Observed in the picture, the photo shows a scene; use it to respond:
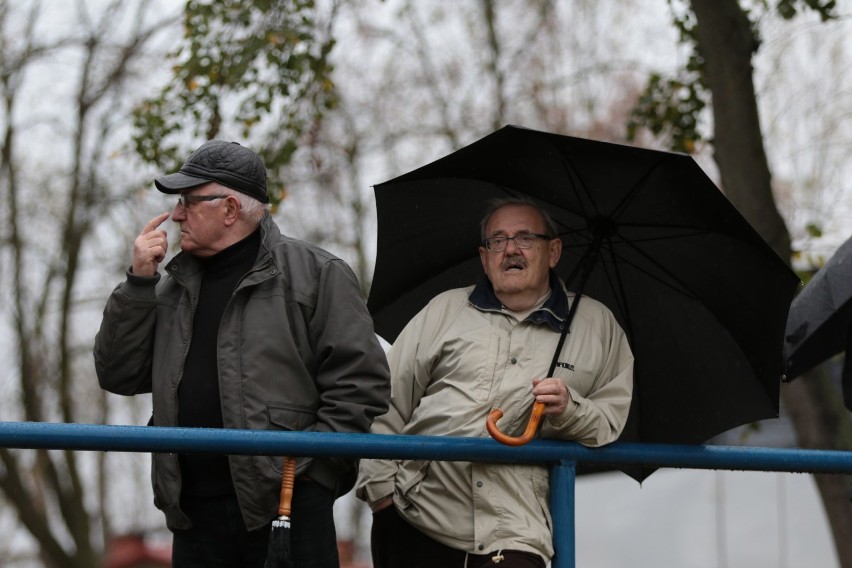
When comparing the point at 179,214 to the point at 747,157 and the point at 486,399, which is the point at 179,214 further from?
the point at 747,157

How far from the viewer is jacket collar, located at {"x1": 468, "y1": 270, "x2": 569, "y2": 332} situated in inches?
152

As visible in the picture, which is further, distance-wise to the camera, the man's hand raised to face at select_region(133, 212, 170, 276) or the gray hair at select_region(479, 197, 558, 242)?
the gray hair at select_region(479, 197, 558, 242)

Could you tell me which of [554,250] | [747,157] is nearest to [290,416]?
[554,250]

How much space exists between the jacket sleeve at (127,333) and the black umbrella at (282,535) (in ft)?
1.88

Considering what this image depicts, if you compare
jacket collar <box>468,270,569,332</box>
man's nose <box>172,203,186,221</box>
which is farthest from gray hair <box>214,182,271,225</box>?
jacket collar <box>468,270,569,332</box>

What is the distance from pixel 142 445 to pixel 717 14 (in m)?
4.38

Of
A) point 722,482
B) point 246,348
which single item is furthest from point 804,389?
point 722,482

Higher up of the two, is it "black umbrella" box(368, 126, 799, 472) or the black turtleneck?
"black umbrella" box(368, 126, 799, 472)

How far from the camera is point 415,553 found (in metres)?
3.79

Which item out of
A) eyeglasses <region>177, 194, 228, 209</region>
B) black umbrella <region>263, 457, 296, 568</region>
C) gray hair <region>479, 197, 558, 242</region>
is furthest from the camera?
gray hair <region>479, 197, 558, 242</region>

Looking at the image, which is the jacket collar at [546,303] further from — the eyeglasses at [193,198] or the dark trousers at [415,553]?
the eyeglasses at [193,198]

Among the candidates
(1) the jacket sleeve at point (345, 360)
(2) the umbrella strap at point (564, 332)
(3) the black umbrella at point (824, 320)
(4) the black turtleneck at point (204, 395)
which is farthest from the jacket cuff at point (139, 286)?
(3) the black umbrella at point (824, 320)

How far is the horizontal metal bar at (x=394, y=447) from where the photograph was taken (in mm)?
2975

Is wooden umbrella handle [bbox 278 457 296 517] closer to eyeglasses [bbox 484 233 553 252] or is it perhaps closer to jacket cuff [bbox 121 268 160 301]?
jacket cuff [bbox 121 268 160 301]
